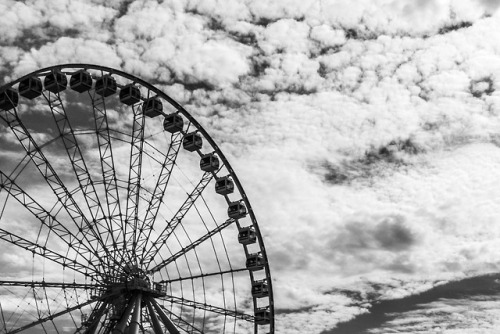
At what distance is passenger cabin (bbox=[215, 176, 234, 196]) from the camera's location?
4938 centimetres

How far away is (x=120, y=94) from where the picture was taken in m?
46.2

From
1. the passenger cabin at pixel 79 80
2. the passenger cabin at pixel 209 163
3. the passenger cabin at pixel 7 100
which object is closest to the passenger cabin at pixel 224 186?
the passenger cabin at pixel 209 163

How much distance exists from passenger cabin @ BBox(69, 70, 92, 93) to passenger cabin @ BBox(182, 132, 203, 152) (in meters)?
8.54

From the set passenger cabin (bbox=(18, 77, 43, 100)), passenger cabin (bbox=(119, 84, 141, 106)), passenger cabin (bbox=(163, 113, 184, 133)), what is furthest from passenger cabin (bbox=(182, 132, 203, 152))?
passenger cabin (bbox=(18, 77, 43, 100))

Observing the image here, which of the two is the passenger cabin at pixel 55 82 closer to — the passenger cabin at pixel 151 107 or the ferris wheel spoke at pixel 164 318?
the passenger cabin at pixel 151 107

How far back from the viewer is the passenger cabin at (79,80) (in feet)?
144

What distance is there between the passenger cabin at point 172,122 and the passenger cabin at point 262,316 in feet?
49.8

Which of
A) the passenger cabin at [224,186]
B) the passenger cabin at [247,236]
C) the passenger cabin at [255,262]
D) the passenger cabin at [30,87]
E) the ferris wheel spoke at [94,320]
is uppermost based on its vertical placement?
the passenger cabin at [30,87]

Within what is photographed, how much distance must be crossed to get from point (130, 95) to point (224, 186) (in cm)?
971

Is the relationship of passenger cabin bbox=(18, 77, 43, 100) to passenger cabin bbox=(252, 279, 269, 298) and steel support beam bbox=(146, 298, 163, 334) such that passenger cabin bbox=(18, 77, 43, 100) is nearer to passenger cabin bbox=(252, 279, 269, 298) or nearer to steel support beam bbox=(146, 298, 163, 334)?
steel support beam bbox=(146, 298, 163, 334)

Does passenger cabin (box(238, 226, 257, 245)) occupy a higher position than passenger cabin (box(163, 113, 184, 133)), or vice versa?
passenger cabin (box(163, 113, 184, 133))

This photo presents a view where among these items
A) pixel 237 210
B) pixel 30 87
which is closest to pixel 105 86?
pixel 30 87

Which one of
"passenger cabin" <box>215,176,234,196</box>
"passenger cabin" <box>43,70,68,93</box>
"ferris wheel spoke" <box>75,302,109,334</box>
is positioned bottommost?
"ferris wheel spoke" <box>75,302,109,334</box>

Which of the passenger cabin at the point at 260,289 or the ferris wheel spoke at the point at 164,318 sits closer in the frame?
the ferris wheel spoke at the point at 164,318
